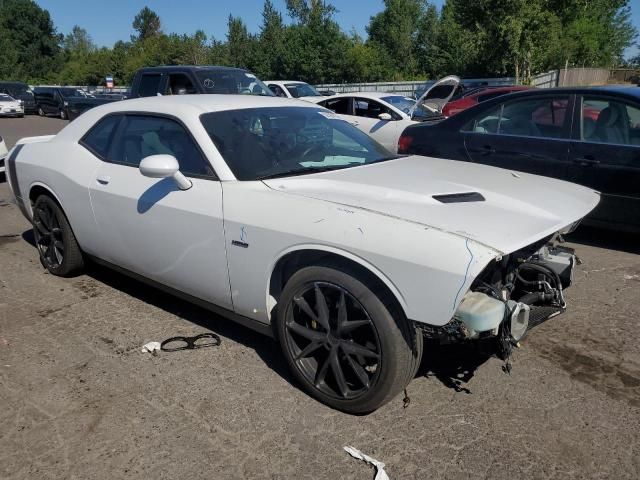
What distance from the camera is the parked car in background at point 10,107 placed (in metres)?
27.7

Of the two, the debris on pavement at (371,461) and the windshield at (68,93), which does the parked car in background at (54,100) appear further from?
the debris on pavement at (371,461)

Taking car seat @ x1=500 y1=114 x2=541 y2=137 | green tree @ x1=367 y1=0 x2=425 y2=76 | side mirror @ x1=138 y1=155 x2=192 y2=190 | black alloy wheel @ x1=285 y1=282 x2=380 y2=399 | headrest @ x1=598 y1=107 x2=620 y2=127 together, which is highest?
green tree @ x1=367 y1=0 x2=425 y2=76

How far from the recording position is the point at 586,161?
5152 mm

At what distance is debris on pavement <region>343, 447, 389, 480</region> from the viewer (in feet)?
7.70

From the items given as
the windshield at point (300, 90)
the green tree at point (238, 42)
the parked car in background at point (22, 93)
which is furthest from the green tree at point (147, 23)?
the windshield at point (300, 90)

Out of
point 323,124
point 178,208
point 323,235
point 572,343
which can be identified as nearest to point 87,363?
point 178,208

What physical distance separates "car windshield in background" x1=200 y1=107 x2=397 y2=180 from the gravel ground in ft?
3.79

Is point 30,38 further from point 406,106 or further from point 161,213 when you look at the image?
point 161,213

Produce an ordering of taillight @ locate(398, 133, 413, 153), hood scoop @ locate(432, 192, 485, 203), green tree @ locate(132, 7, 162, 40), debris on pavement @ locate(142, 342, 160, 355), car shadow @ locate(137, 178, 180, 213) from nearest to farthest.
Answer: hood scoop @ locate(432, 192, 485, 203) < car shadow @ locate(137, 178, 180, 213) < debris on pavement @ locate(142, 342, 160, 355) < taillight @ locate(398, 133, 413, 153) < green tree @ locate(132, 7, 162, 40)

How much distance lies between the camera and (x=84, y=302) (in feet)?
14.1

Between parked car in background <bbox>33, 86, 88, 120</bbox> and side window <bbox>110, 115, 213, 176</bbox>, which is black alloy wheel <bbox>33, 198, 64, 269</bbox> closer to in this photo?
side window <bbox>110, 115, 213, 176</bbox>

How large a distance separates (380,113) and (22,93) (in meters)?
27.2

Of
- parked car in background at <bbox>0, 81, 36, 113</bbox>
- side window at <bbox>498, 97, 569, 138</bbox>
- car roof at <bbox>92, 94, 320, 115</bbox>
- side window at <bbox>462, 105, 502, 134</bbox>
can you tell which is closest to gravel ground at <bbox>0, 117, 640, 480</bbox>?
car roof at <bbox>92, 94, 320, 115</bbox>

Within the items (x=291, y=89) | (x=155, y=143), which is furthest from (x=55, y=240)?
(x=291, y=89)
